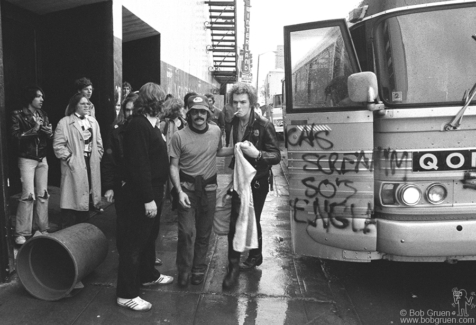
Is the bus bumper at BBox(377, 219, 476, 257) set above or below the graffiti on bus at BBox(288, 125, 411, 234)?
below

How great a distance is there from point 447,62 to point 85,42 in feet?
18.4

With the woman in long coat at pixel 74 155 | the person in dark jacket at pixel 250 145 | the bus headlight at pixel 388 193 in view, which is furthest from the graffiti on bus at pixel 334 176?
the woman in long coat at pixel 74 155

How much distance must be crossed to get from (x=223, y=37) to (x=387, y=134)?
20.2 meters

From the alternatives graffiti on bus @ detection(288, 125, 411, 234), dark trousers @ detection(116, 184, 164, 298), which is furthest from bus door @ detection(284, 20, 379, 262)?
dark trousers @ detection(116, 184, 164, 298)

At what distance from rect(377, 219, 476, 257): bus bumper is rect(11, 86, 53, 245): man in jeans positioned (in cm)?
408

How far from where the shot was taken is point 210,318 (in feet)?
12.3

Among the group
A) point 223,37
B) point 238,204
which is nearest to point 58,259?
point 238,204

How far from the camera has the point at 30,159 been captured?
17.3 feet

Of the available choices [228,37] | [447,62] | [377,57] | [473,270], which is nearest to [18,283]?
[377,57]

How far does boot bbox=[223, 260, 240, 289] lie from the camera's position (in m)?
4.37

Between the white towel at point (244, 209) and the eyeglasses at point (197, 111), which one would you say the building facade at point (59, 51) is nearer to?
the eyeglasses at point (197, 111)

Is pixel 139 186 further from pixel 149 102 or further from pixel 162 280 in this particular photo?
pixel 162 280

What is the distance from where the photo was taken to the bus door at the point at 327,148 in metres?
3.94

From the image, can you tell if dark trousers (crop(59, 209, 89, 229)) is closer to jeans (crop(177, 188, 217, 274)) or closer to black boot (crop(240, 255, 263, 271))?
jeans (crop(177, 188, 217, 274))
